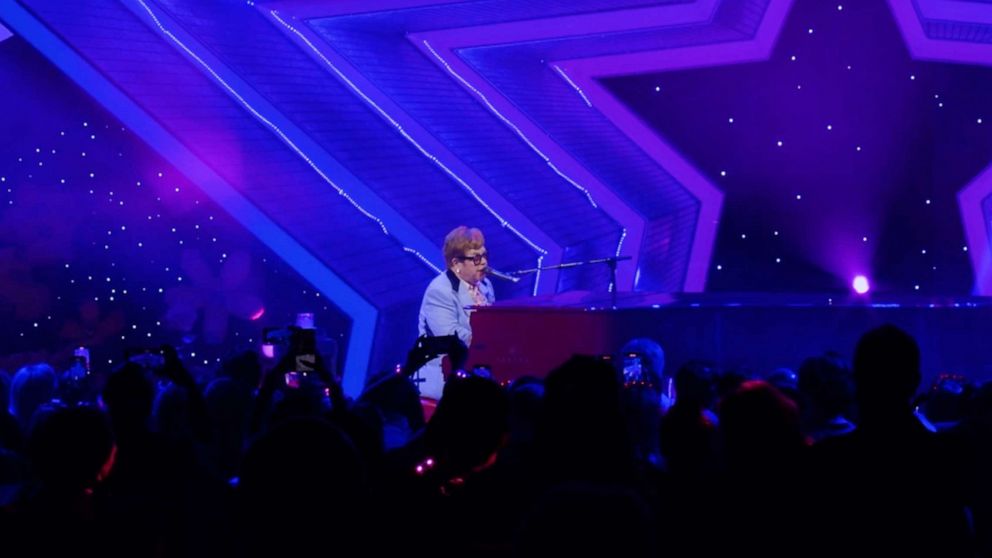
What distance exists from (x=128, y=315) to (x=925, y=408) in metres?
6.23

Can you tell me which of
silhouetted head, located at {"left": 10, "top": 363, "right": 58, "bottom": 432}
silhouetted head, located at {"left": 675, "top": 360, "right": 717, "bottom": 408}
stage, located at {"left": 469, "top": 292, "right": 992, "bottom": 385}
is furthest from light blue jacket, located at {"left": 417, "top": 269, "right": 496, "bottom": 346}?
silhouetted head, located at {"left": 675, "top": 360, "right": 717, "bottom": 408}

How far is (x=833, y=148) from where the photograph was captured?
10750mm

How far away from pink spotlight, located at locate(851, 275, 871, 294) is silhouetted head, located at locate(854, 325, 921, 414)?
28.1 feet

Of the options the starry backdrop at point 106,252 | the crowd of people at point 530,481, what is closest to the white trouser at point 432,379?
the starry backdrop at point 106,252

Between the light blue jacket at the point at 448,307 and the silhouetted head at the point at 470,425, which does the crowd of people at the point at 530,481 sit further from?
the light blue jacket at the point at 448,307

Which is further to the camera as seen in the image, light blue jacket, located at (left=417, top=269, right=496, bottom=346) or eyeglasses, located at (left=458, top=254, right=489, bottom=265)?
eyeglasses, located at (left=458, top=254, right=489, bottom=265)

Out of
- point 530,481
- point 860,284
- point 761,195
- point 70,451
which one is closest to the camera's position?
point 70,451

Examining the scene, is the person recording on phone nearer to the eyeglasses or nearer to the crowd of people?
the eyeglasses

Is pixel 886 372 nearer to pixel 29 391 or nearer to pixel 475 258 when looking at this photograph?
pixel 29 391

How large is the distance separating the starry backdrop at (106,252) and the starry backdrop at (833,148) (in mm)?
4134

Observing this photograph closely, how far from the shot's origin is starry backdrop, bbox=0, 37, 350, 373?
834 centimetres

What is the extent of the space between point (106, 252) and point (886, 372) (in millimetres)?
7246

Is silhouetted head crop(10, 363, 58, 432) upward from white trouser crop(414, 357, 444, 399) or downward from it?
downward

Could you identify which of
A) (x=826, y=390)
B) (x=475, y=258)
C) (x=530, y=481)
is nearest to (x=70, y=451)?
(x=530, y=481)
